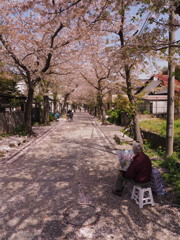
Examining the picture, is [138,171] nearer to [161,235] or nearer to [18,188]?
[161,235]

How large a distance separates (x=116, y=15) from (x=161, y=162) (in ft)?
23.9

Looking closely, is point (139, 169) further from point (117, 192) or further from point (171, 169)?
point (171, 169)

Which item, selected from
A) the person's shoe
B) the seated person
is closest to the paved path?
the person's shoe

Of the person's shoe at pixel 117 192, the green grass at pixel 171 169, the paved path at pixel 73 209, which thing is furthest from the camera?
the green grass at pixel 171 169

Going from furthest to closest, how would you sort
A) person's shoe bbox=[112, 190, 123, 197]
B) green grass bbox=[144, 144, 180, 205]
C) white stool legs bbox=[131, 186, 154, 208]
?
green grass bbox=[144, 144, 180, 205] → person's shoe bbox=[112, 190, 123, 197] → white stool legs bbox=[131, 186, 154, 208]

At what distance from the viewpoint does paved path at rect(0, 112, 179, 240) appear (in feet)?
11.3

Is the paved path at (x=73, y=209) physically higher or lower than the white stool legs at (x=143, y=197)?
lower

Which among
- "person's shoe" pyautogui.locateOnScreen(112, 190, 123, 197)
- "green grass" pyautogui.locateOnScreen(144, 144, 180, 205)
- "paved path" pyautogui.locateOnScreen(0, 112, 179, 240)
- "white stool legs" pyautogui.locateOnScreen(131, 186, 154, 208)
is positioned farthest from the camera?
"green grass" pyautogui.locateOnScreen(144, 144, 180, 205)

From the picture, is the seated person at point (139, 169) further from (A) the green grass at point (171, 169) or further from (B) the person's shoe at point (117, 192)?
(A) the green grass at point (171, 169)

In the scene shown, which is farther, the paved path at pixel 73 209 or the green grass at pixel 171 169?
the green grass at pixel 171 169

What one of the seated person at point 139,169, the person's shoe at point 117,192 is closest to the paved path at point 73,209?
the person's shoe at point 117,192

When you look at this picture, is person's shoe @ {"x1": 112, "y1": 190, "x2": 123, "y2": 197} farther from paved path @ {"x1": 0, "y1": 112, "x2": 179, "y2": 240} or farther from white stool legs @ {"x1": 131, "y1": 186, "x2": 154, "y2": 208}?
white stool legs @ {"x1": 131, "y1": 186, "x2": 154, "y2": 208}

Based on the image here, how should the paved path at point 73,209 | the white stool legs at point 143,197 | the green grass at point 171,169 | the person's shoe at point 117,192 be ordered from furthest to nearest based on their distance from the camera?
the green grass at point 171,169 → the person's shoe at point 117,192 → the white stool legs at point 143,197 → the paved path at point 73,209

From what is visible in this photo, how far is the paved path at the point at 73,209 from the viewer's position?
3.43 m
